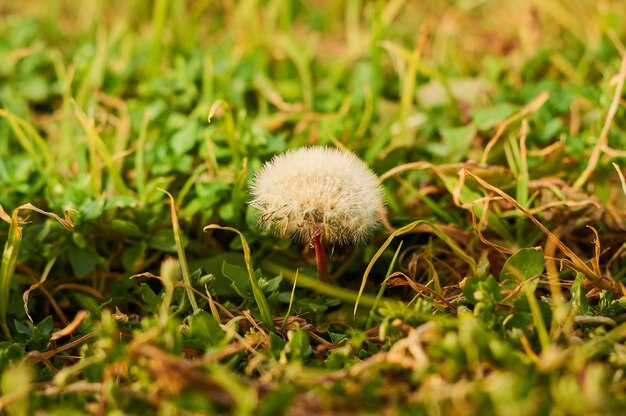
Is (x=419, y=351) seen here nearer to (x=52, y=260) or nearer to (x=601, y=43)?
(x=52, y=260)

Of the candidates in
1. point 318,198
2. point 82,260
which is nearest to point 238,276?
point 318,198

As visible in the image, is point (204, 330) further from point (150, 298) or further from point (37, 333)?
point (37, 333)

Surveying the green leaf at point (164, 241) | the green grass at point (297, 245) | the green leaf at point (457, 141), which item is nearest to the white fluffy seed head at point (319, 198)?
the green grass at point (297, 245)

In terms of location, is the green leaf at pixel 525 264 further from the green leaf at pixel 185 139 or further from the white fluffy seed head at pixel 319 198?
the green leaf at pixel 185 139

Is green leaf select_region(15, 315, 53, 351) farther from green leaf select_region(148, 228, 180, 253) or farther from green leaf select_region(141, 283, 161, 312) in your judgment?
green leaf select_region(148, 228, 180, 253)

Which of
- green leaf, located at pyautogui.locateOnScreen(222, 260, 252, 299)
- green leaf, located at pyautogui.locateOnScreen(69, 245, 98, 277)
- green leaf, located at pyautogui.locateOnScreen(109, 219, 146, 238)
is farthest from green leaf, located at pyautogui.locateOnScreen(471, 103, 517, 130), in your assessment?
green leaf, located at pyautogui.locateOnScreen(69, 245, 98, 277)

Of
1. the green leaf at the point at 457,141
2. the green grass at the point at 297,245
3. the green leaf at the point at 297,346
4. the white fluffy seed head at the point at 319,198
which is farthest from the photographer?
the green leaf at the point at 457,141
